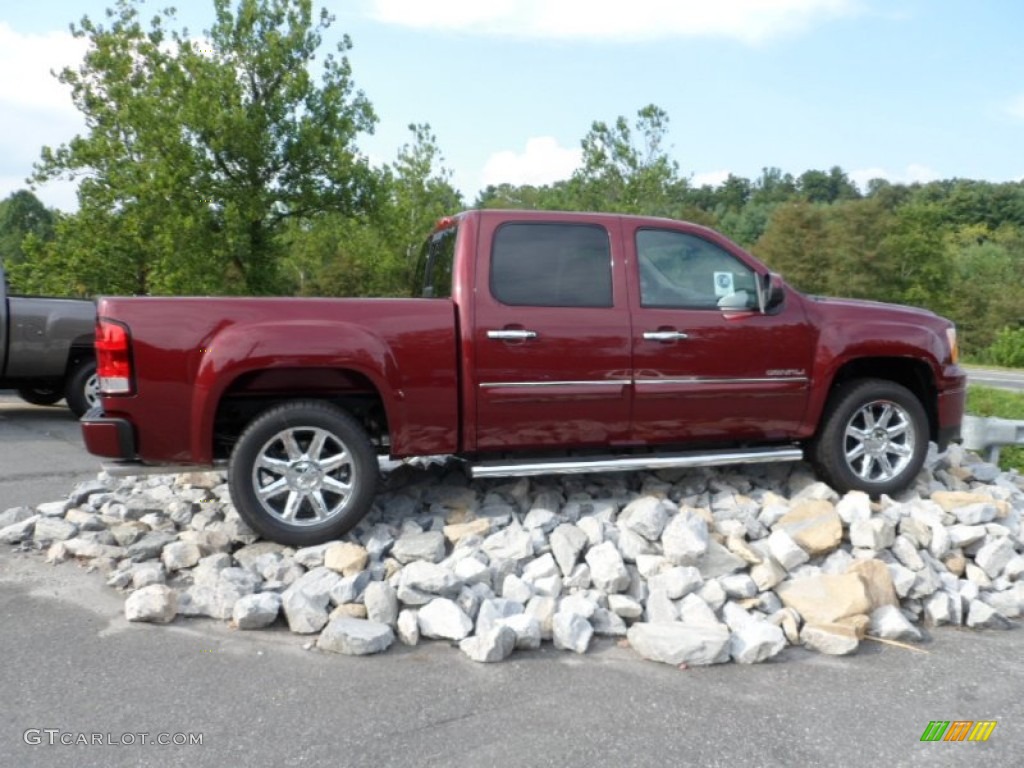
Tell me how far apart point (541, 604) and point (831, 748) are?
1451mm

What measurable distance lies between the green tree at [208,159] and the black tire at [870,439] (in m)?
12.0

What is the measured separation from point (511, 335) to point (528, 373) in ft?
0.79

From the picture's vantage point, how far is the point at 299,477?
459cm

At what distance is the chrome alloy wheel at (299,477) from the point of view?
14.9 feet

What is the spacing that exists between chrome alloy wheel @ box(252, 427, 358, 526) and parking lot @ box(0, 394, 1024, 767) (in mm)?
772

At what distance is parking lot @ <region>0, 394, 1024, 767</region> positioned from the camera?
115 inches

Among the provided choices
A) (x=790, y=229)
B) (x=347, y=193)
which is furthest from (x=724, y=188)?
(x=347, y=193)

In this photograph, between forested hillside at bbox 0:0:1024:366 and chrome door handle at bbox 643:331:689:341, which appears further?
forested hillside at bbox 0:0:1024:366

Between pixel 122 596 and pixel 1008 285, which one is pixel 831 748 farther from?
pixel 1008 285

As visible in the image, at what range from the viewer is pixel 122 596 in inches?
170

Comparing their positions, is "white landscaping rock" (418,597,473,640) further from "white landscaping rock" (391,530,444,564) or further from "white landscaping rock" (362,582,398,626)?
"white landscaping rock" (391,530,444,564)

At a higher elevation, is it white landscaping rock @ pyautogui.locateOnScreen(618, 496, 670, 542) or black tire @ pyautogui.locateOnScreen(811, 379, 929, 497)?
black tire @ pyautogui.locateOnScreen(811, 379, 929, 497)

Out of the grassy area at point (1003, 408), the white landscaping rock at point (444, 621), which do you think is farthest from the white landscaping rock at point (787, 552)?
the grassy area at point (1003, 408)

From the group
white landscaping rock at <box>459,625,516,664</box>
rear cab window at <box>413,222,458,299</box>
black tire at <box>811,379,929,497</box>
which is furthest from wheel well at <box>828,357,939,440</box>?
white landscaping rock at <box>459,625,516,664</box>
